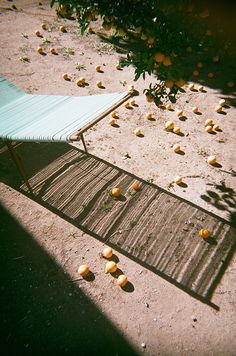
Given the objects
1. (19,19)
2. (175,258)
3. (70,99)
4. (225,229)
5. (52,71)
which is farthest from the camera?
(19,19)

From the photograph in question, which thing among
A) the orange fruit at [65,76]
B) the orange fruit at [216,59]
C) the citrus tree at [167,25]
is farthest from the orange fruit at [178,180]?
the orange fruit at [216,59]

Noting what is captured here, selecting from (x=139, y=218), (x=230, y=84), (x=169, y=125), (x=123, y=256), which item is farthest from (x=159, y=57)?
(x=230, y=84)

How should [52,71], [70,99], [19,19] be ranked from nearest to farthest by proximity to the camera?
1. [70,99]
2. [52,71]
3. [19,19]

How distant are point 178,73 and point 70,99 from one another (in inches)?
104

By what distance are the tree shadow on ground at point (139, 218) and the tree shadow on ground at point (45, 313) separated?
3.01 ft

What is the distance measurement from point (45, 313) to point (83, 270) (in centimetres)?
74

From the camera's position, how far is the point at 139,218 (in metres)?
4.45

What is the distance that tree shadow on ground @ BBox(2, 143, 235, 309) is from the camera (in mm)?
3801

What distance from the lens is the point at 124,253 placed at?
3988mm

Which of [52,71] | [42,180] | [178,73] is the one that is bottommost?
[42,180]

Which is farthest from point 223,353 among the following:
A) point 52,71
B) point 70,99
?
point 52,71

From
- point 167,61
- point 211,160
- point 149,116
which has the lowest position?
point 211,160

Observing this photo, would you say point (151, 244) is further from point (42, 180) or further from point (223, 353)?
point (42, 180)

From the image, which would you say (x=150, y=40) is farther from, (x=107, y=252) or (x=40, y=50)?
(x=40, y=50)
